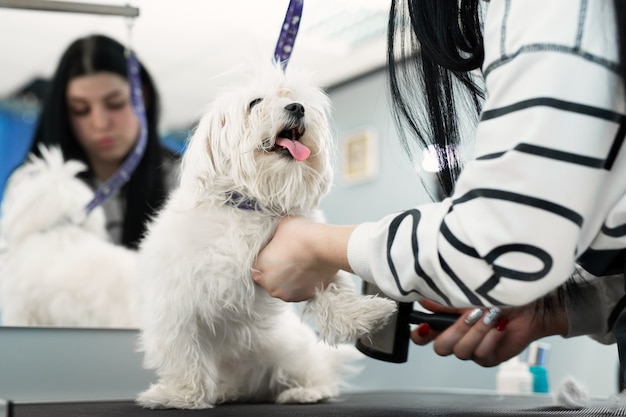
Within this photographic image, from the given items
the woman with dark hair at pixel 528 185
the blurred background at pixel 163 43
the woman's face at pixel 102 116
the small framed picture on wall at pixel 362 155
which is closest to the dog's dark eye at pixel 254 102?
the woman with dark hair at pixel 528 185

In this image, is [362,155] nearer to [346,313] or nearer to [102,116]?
[102,116]

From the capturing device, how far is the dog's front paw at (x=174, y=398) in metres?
0.96

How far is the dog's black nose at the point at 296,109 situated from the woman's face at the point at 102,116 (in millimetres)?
882

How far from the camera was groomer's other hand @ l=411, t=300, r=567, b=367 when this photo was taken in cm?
104

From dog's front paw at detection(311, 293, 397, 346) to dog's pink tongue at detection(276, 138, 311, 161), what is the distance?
21cm

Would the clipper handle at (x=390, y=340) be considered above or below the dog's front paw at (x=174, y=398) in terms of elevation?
above

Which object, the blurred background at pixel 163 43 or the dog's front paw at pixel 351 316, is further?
the blurred background at pixel 163 43

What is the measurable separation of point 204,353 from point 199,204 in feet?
0.76

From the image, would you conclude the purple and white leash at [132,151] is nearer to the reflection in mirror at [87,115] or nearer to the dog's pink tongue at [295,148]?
the reflection in mirror at [87,115]

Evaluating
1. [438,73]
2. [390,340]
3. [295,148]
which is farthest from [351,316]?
[438,73]

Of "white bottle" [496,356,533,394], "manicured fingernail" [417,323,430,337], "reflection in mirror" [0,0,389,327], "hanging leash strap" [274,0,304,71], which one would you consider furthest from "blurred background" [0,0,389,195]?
"white bottle" [496,356,533,394]

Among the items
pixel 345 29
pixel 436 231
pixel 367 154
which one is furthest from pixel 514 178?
pixel 367 154

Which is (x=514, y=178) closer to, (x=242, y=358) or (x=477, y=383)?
(x=242, y=358)

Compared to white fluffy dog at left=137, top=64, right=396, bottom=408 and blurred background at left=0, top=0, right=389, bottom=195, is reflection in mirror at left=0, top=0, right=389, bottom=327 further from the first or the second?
white fluffy dog at left=137, top=64, right=396, bottom=408
